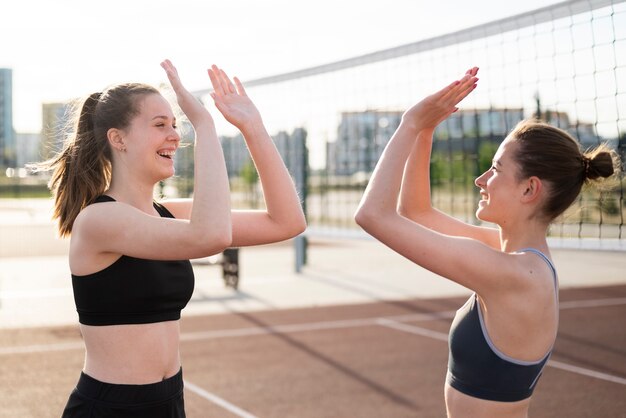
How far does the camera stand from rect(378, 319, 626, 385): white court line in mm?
7531

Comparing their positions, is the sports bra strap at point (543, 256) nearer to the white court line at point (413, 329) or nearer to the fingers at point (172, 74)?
the fingers at point (172, 74)

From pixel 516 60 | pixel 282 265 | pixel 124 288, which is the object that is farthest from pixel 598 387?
pixel 282 265

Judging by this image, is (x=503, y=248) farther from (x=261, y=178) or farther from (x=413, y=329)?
(x=413, y=329)

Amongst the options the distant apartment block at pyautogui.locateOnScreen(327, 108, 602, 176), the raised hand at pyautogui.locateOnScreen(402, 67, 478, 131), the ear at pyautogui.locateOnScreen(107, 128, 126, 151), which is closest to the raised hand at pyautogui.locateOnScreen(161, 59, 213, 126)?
the ear at pyautogui.locateOnScreen(107, 128, 126, 151)

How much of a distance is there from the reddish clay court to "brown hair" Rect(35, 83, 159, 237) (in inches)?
142

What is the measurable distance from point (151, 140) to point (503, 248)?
122 centimetres

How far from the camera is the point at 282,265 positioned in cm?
1645

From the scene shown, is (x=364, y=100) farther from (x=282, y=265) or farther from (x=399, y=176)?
(x=399, y=176)

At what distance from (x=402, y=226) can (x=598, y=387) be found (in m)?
5.21

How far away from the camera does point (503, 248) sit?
2.87m

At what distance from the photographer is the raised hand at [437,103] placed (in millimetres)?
2713

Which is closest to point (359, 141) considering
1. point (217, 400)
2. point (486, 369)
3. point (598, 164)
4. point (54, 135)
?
point (217, 400)

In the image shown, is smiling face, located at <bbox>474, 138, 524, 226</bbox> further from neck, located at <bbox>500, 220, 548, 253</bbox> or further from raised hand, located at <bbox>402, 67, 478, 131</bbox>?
raised hand, located at <bbox>402, 67, 478, 131</bbox>

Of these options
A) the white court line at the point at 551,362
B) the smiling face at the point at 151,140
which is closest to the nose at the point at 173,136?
the smiling face at the point at 151,140
